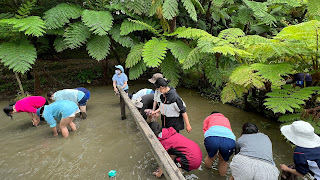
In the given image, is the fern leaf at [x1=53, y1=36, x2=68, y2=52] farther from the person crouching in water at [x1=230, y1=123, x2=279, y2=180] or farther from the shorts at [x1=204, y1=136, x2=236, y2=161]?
the person crouching in water at [x1=230, y1=123, x2=279, y2=180]

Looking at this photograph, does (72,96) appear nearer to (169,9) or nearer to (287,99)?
(169,9)

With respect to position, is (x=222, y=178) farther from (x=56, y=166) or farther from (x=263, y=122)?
(x=56, y=166)

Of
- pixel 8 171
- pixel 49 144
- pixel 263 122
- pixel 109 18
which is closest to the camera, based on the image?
pixel 8 171

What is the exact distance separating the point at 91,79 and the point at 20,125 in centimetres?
360

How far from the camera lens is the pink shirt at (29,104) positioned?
3.82m

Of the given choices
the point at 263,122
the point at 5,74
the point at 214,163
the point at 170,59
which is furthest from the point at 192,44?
the point at 5,74

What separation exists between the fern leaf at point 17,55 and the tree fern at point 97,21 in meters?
1.70

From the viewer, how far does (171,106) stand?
291cm

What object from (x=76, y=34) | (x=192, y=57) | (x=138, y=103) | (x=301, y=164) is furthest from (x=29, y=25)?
(x=301, y=164)

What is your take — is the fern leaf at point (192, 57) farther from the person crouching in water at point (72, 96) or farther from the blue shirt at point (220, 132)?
the person crouching in water at point (72, 96)

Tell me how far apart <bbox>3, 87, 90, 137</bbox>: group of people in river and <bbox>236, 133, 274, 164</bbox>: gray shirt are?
3.17 meters

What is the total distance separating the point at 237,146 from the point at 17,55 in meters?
5.51

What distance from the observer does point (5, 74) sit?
24.5 ft

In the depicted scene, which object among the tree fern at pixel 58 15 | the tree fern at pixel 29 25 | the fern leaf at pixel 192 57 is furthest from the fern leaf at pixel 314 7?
the tree fern at pixel 29 25
